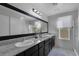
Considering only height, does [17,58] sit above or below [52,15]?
below

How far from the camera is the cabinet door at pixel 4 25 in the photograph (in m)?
1.36

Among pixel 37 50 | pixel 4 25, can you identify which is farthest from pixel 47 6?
pixel 4 25

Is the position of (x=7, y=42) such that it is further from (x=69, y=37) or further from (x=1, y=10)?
(x=69, y=37)

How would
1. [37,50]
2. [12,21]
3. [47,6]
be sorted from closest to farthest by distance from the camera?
[12,21], [37,50], [47,6]

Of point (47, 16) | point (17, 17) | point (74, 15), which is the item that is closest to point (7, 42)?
point (17, 17)

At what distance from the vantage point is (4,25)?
1432mm

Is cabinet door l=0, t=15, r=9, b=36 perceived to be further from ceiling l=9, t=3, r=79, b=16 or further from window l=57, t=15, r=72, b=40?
window l=57, t=15, r=72, b=40

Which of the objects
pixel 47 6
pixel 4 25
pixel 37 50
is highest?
pixel 47 6

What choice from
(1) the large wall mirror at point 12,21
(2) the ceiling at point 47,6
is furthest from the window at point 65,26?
(1) the large wall mirror at point 12,21

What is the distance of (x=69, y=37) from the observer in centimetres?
362

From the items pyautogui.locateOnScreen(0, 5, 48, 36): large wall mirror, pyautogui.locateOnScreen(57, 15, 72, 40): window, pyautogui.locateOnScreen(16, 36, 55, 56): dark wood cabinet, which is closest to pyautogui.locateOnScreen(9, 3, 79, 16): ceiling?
pyautogui.locateOnScreen(0, 5, 48, 36): large wall mirror

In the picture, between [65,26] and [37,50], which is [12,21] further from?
[65,26]

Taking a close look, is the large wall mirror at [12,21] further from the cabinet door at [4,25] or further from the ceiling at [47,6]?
the ceiling at [47,6]

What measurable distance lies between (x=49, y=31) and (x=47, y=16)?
0.91 m
